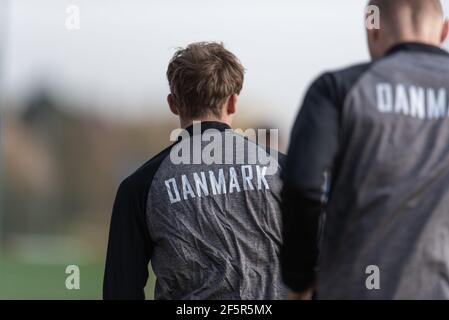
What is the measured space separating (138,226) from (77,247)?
Result: 102ft

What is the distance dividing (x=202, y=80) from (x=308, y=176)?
140cm

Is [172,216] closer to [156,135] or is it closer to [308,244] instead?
[308,244]

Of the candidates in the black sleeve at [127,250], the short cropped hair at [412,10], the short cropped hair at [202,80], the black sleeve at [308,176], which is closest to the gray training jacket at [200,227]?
the black sleeve at [127,250]

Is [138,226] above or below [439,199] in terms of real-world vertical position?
below

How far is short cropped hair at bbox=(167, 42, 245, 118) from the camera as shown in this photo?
4512mm

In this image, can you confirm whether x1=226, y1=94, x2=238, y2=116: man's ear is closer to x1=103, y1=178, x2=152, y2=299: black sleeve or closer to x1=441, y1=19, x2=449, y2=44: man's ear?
x1=103, y1=178, x2=152, y2=299: black sleeve

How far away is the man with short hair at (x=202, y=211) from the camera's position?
4.27 meters

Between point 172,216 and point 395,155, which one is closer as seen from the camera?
point 395,155

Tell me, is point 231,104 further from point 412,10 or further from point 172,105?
point 412,10

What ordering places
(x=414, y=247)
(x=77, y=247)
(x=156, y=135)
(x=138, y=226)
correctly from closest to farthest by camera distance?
(x=414, y=247), (x=138, y=226), (x=77, y=247), (x=156, y=135)

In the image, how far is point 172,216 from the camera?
14.3 ft

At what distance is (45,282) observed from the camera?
753 inches

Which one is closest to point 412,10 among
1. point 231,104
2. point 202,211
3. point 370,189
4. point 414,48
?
point 414,48
